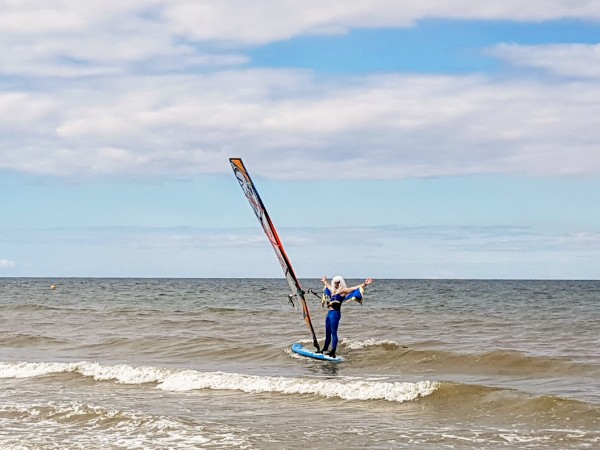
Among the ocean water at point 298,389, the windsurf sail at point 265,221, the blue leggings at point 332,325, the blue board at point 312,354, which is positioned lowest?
the ocean water at point 298,389

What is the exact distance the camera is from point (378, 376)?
1380cm

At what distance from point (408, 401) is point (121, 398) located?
14.4ft

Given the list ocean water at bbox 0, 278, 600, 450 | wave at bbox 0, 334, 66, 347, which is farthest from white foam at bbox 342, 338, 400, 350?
wave at bbox 0, 334, 66, 347

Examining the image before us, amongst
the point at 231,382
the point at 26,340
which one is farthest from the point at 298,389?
the point at 26,340

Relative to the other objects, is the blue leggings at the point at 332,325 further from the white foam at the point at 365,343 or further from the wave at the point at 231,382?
the wave at the point at 231,382

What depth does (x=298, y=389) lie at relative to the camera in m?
12.1

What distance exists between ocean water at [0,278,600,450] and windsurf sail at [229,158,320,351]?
159 cm

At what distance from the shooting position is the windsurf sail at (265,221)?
15906mm

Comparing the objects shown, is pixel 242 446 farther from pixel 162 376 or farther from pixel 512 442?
pixel 162 376

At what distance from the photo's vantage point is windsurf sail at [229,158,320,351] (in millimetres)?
15906

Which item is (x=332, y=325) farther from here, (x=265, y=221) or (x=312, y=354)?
(x=265, y=221)

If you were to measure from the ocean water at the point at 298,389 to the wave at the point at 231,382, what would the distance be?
3 centimetres

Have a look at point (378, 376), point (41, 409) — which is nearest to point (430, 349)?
point (378, 376)

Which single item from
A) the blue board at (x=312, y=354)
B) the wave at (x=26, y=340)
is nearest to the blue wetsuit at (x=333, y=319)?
the blue board at (x=312, y=354)
